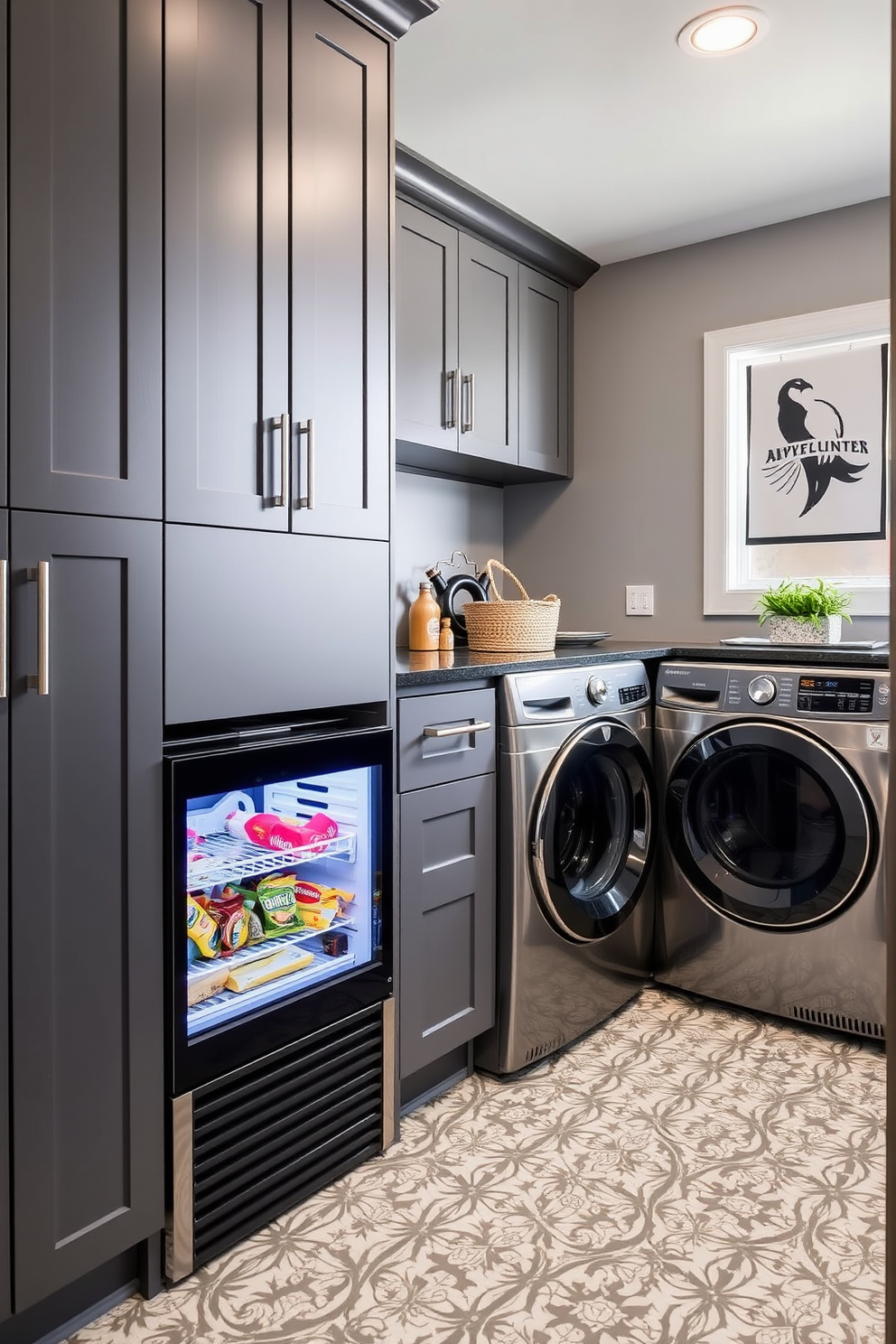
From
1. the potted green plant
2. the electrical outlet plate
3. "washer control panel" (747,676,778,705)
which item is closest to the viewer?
"washer control panel" (747,676,778,705)

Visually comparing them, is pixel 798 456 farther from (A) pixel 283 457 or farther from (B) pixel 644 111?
(A) pixel 283 457

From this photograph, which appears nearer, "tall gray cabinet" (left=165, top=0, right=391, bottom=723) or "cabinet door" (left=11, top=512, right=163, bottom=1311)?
"cabinet door" (left=11, top=512, right=163, bottom=1311)

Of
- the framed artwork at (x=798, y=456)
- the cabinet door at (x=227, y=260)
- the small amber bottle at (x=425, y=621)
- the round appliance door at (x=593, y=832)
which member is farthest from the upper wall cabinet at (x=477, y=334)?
the round appliance door at (x=593, y=832)

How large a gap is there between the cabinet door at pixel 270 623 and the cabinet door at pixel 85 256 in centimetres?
16

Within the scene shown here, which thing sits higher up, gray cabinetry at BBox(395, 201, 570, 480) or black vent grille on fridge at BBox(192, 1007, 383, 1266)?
gray cabinetry at BBox(395, 201, 570, 480)

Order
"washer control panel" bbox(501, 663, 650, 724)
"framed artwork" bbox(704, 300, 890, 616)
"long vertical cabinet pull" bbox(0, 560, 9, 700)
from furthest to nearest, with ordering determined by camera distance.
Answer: "framed artwork" bbox(704, 300, 890, 616) < "washer control panel" bbox(501, 663, 650, 724) < "long vertical cabinet pull" bbox(0, 560, 9, 700)

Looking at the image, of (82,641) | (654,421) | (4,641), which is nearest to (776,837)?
(654,421)

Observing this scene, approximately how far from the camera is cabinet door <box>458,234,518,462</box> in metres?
2.87

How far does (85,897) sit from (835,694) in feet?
6.34

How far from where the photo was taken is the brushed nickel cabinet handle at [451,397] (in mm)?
2809

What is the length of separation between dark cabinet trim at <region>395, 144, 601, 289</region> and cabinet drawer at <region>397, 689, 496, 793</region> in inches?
54.4

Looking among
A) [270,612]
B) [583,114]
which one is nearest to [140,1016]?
[270,612]

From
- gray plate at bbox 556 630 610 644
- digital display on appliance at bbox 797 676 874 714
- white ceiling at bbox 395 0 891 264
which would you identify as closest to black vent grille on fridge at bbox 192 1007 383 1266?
digital display on appliance at bbox 797 676 874 714

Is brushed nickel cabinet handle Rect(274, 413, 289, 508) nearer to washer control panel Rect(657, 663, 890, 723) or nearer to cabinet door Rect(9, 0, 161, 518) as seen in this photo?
cabinet door Rect(9, 0, 161, 518)
